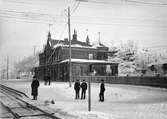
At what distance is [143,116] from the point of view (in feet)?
34.9

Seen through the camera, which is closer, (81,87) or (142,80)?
(81,87)

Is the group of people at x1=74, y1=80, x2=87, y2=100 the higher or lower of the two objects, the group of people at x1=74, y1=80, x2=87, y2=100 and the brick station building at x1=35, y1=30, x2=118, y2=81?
the lower

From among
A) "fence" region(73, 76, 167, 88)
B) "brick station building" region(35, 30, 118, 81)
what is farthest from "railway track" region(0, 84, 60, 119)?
"brick station building" region(35, 30, 118, 81)

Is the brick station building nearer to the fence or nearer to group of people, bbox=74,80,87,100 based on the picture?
the fence

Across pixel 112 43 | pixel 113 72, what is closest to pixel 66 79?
pixel 113 72

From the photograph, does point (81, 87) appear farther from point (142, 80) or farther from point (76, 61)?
point (76, 61)

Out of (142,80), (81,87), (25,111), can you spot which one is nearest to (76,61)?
(142,80)

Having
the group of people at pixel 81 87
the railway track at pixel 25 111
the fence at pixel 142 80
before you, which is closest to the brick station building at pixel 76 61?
the fence at pixel 142 80

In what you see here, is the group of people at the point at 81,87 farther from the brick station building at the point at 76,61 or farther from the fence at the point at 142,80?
the brick station building at the point at 76,61

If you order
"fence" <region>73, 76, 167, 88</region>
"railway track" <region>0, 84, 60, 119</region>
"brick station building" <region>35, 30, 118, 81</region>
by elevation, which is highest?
"brick station building" <region>35, 30, 118, 81</region>

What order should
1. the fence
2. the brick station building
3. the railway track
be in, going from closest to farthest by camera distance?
the railway track
the fence
the brick station building

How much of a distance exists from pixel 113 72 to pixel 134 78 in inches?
767

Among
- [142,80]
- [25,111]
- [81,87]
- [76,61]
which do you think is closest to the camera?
[25,111]

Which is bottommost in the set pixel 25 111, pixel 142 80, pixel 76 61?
pixel 25 111
